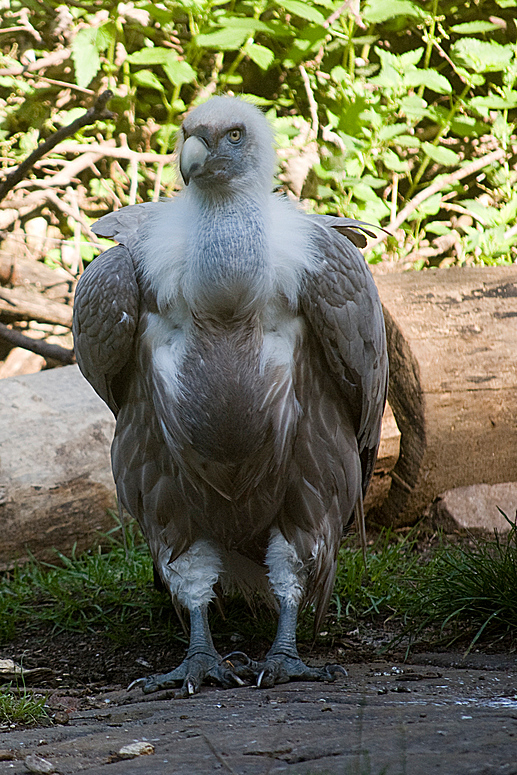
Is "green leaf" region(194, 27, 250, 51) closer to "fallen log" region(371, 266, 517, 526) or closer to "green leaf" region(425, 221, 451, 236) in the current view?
"green leaf" region(425, 221, 451, 236)

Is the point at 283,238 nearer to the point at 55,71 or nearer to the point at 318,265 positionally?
the point at 318,265

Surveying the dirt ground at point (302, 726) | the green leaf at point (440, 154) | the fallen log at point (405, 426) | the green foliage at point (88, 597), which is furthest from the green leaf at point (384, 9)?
the dirt ground at point (302, 726)

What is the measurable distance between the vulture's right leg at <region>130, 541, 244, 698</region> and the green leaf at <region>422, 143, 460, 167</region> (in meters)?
4.40

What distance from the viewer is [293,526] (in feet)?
11.1

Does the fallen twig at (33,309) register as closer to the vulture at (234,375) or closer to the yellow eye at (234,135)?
the vulture at (234,375)

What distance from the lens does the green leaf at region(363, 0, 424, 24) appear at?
6395 millimetres

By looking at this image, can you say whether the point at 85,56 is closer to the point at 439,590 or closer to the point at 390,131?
the point at 390,131

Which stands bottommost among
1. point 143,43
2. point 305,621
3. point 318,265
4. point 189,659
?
point 305,621

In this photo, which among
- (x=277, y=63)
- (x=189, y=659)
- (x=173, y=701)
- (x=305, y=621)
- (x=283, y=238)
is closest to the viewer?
(x=173, y=701)

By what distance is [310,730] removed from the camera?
2.04 metres

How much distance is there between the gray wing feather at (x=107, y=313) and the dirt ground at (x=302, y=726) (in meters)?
1.24

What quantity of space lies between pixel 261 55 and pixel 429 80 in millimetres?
1319

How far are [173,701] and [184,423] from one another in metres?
0.94

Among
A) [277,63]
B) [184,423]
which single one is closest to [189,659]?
[184,423]
